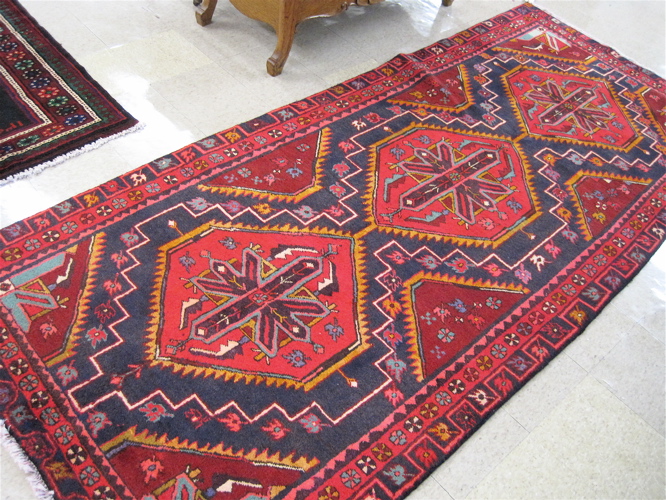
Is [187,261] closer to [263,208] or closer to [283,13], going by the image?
[263,208]

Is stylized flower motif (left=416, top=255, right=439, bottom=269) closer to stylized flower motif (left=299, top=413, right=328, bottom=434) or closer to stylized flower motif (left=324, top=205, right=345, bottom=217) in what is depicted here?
stylized flower motif (left=324, top=205, right=345, bottom=217)

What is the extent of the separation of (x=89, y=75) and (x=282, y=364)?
162cm

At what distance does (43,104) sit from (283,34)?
106cm

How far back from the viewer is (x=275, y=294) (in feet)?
5.98

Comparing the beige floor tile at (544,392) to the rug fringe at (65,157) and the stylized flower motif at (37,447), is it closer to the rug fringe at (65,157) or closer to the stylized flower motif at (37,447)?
the stylized flower motif at (37,447)

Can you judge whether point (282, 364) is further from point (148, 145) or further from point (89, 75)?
point (89, 75)

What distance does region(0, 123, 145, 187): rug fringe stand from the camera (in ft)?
6.55

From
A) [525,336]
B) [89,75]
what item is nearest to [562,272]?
[525,336]

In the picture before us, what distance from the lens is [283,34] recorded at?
2492 millimetres

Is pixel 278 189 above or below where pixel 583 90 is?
below

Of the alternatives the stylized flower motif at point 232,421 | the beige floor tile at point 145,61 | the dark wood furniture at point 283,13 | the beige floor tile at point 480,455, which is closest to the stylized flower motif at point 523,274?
the beige floor tile at point 480,455

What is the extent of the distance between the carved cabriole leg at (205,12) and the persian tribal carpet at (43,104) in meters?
0.66

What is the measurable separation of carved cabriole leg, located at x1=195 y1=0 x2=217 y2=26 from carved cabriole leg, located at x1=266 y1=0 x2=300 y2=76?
0.45 metres

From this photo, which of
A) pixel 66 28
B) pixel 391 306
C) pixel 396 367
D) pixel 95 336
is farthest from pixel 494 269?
pixel 66 28
